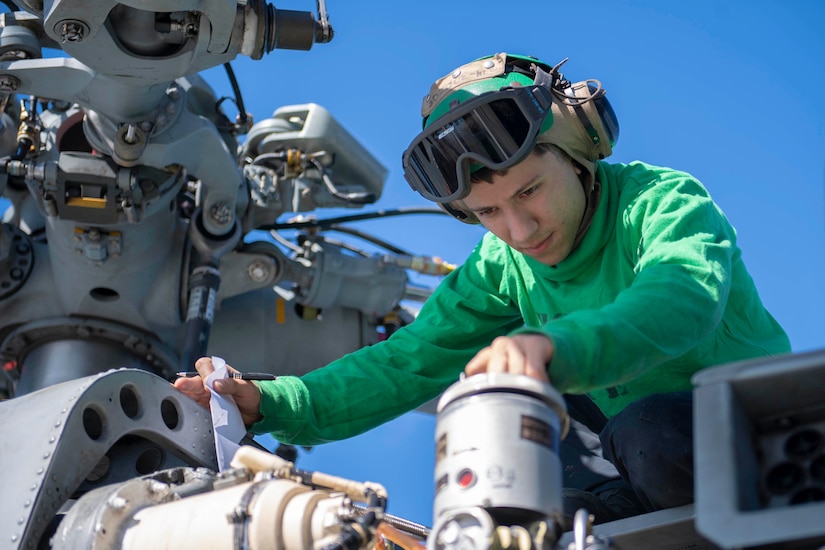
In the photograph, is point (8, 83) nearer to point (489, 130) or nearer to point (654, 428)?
point (489, 130)

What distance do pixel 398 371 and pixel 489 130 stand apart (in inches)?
37.8

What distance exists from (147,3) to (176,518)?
2296mm

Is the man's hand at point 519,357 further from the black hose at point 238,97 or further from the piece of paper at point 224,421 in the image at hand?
the black hose at point 238,97

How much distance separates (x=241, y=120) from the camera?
762 cm

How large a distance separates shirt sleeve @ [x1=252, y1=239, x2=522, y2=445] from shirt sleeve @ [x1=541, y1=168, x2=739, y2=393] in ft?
2.83

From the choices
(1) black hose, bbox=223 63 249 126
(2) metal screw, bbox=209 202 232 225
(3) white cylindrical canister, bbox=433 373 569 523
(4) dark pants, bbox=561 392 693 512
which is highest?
(1) black hose, bbox=223 63 249 126

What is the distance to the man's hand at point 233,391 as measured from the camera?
13.0 feet

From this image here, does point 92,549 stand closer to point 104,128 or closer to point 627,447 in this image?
point 627,447

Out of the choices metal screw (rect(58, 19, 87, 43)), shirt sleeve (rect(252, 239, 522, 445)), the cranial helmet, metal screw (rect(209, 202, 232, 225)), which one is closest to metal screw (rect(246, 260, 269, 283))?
metal screw (rect(209, 202, 232, 225))

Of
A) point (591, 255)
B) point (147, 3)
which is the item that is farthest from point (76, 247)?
point (591, 255)

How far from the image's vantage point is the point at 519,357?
9.21 ft

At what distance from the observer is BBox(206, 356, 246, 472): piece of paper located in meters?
3.78

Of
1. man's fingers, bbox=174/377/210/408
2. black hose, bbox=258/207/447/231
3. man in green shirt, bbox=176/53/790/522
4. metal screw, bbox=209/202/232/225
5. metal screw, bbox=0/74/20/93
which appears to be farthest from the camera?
black hose, bbox=258/207/447/231

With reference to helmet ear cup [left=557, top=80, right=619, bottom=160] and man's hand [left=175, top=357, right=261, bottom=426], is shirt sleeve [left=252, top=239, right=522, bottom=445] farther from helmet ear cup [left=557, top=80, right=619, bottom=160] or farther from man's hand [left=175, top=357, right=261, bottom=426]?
helmet ear cup [left=557, top=80, right=619, bottom=160]
